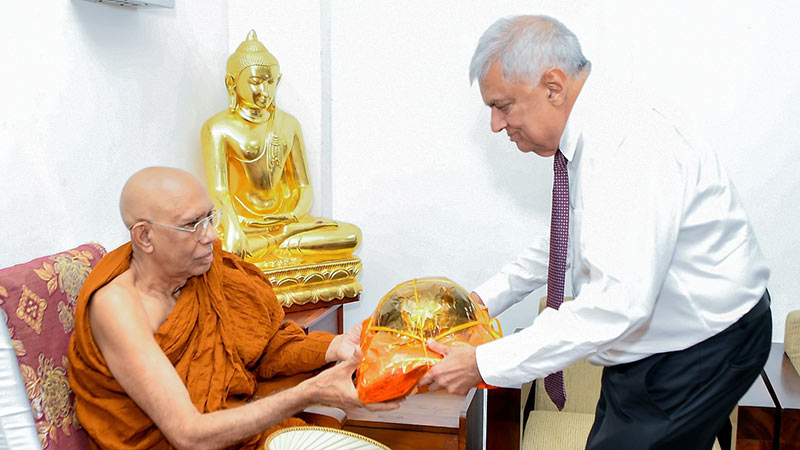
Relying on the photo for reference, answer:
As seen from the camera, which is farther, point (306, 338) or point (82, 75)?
point (82, 75)

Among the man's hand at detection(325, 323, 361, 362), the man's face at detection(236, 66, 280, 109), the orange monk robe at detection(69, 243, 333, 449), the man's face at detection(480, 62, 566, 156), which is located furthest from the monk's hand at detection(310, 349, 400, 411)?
the man's face at detection(236, 66, 280, 109)

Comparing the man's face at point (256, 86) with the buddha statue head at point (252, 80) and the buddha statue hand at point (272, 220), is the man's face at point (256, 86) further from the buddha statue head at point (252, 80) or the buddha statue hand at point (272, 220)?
the buddha statue hand at point (272, 220)

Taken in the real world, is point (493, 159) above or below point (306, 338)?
above

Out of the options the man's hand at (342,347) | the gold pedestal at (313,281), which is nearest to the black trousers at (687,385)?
the man's hand at (342,347)

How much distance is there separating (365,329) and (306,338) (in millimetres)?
448

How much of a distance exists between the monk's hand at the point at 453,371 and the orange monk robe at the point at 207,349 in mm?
551

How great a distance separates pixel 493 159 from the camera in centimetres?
345

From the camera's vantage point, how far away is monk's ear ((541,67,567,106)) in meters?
1.65

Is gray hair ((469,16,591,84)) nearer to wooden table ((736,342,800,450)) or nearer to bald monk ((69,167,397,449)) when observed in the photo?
bald monk ((69,167,397,449))

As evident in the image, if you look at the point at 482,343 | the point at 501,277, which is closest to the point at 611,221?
the point at 482,343

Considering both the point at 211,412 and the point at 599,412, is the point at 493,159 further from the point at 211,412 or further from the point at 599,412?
the point at 211,412

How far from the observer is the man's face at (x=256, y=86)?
303cm

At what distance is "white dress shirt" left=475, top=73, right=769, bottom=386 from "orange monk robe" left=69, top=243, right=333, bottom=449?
728mm

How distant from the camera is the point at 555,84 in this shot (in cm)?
167
